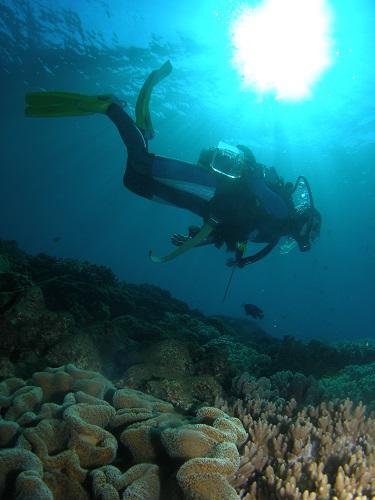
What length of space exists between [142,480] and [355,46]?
2155cm

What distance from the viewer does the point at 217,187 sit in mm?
6758

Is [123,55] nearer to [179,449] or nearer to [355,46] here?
[355,46]

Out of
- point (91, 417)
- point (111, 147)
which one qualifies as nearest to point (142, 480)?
point (91, 417)

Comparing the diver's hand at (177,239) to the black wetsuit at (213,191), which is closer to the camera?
the black wetsuit at (213,191)

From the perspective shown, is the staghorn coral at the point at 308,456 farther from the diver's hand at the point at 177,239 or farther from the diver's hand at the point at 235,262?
the diver's hand at the point at 177,239

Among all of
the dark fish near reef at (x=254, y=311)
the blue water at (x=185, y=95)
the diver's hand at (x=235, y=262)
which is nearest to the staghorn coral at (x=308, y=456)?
the diver's hand at (x=235, y=262)

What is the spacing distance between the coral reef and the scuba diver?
129 inches

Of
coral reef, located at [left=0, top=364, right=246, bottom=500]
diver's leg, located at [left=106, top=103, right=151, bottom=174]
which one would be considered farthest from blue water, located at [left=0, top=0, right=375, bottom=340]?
coral reef, located at [left=0, top=364, right=246, bottom=500]

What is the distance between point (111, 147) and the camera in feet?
144

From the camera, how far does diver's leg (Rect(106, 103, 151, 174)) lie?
262 inches

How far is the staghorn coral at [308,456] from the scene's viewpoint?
9.74ft

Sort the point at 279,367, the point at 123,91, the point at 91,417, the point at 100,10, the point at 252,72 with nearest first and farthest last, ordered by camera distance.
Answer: the point at 91,417
the point at 279,367
the point at 100,10
the point at 252,72
the point at 123,91

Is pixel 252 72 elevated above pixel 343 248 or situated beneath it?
situated beneath

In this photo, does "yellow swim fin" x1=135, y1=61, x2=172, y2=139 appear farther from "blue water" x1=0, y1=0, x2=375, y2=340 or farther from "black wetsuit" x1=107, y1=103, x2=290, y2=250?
"blue water" x1=0, y1=0, x2=375, y2=340
